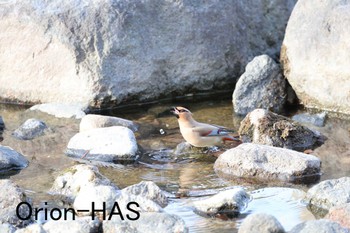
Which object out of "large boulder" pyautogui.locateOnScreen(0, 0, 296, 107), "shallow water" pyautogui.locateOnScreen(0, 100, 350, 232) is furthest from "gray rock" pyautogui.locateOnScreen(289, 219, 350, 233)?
"large boulder" pyautogui.locateOnScreen(0, 0, 296, 107)

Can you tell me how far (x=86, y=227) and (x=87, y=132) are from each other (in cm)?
258

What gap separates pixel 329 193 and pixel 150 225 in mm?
1540

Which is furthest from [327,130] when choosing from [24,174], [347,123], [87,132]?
[24,174]

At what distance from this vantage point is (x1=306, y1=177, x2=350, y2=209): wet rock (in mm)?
6676

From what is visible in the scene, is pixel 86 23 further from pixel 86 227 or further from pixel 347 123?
pixel 86 227

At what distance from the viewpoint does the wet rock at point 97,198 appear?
6.49 meters

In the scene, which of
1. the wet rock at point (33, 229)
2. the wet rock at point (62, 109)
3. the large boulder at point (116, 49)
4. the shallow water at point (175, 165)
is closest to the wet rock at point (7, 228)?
the wet rock at point (33, 229)

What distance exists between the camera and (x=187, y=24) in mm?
10289

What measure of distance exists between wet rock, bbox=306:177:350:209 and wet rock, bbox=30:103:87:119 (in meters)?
3.48

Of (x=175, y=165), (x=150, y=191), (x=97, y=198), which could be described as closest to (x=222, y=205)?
(x=150, y=191)

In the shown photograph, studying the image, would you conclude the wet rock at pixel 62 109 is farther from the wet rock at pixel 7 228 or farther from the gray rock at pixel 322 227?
the gray rock at pixel 322 227

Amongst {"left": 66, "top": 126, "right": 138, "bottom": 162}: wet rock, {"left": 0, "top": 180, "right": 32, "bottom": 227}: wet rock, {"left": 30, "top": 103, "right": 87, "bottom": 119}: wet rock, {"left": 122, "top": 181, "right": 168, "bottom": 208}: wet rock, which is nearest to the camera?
{"left": 0, "top": 180, "right": 32, "bottom": 227}: wet rock

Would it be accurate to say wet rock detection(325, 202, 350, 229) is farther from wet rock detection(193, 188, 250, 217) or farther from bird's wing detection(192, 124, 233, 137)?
bird's wing detection(192, 124, 233, 137)

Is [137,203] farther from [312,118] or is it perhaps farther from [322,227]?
[312,118]
